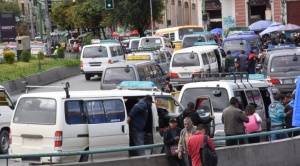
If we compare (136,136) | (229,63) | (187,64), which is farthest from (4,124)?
(229,63)

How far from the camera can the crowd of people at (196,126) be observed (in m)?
12.9

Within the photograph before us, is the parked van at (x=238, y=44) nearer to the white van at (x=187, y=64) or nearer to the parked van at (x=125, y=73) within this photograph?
the white van at (x=187, y=64)

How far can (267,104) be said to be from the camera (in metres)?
18.8

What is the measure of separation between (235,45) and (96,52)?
22.5 ft

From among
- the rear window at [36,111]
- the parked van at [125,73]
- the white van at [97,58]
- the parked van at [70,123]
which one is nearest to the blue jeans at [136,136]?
the parked van at [70,123]

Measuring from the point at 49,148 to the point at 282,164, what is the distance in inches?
188

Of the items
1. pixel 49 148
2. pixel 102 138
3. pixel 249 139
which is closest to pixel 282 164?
pixel 249 139

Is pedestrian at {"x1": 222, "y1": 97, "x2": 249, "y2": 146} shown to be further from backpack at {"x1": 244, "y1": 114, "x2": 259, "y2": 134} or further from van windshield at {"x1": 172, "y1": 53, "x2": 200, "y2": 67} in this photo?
van windshield at {"x1": 172, "y1": 53, "x2": 200, "y2": 67}

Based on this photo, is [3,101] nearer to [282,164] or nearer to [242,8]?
[282,164]

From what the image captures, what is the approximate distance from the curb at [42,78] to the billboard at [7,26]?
35.7 ft

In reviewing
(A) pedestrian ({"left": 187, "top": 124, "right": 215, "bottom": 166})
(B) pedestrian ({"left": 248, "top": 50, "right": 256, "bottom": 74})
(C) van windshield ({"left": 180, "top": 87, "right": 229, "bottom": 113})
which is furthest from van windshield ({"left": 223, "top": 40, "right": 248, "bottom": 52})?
(A) pedestrian ({"left": 187, "top": 124, "right": 215, "bottom": 166})

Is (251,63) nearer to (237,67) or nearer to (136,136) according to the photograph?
(237,67)

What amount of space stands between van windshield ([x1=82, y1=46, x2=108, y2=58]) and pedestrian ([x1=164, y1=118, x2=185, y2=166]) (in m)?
24.7

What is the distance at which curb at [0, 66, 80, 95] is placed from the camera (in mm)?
35781
